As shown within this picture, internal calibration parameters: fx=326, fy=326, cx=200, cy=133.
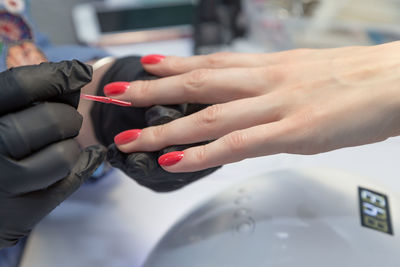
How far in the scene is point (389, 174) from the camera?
20.5 inches

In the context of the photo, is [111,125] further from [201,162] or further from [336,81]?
[336,81]

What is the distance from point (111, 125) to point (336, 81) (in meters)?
0.34

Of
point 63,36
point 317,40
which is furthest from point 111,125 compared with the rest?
point 63,36

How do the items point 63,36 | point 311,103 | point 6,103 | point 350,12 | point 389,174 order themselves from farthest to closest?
point 63,36
point 350,12
point 389,174
point 311,103
point 6,103

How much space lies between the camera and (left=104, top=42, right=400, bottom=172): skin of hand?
39 cm

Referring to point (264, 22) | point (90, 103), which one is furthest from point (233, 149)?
point (264, 22)

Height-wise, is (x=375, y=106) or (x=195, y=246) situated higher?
(x=375, y=106)

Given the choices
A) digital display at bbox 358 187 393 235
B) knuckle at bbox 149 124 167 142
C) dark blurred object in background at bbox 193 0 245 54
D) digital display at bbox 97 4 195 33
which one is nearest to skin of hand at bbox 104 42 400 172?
knuckle at bbox 149 124 167 142

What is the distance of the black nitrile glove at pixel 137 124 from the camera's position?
0.42m

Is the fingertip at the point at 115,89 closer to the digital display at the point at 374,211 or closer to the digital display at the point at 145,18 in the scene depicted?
the digital display at the point at 374,211

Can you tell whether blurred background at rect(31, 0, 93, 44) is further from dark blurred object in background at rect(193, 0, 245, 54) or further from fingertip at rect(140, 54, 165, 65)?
fingertip at rect(140, 54, 165, 65)

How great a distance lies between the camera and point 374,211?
0.44 m

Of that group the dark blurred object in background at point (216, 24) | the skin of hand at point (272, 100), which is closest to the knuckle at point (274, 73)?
the skin of hand at point (272, 100)

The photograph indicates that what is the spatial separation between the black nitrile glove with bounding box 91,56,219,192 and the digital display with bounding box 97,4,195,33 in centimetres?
64
